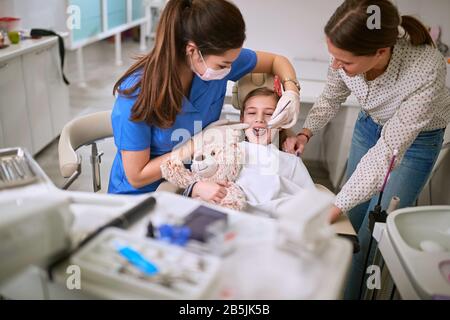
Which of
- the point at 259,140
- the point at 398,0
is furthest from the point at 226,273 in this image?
the point at 398,0

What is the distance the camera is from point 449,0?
2619mm

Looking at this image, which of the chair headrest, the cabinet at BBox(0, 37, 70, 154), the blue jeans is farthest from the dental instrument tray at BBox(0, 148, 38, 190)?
the cabinet at BBox(0, 37, 70, 154)

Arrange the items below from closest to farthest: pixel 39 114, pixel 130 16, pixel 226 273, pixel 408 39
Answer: pixel 226 273 → pixel 408 39 → pixel 39 114 → pixel 130 16

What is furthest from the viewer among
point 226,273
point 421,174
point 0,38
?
point 0,38

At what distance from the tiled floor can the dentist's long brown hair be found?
2.70ft

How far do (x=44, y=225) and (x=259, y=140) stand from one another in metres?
1.08

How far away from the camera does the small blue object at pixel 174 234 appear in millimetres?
702

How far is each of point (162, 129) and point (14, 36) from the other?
1.87m

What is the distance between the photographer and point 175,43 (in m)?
1.24

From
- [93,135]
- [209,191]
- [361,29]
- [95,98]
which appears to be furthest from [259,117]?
[95,98]

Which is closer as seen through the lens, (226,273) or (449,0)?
(226,273)

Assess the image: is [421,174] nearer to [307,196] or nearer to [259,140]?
[259,140]

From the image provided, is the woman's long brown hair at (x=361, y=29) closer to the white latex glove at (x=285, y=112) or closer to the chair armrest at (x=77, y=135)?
the white latex glove at (x=285, y=112)

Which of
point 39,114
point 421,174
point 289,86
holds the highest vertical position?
point 289,86
